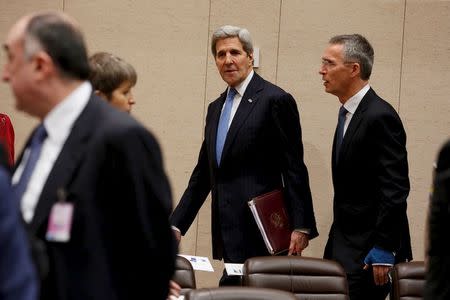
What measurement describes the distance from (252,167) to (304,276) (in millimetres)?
972

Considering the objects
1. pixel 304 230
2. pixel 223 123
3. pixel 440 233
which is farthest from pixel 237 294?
pixel 223 123

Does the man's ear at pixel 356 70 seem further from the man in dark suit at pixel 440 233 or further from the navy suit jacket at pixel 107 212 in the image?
the navy suit jacket at pixel 107 212

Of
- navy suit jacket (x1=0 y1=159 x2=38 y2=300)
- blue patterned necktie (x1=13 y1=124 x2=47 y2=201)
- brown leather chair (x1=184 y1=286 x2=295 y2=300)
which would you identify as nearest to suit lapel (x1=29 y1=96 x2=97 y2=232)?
blue patterned necktie (x1=13 y1=124 x2=47 y2=201)

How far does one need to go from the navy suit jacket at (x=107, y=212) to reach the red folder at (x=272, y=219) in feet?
8.35

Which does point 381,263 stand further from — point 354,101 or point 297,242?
point 354,101

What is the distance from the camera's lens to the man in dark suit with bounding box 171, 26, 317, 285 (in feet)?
16.7

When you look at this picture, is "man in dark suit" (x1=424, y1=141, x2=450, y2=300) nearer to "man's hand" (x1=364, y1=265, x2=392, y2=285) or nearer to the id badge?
the id badge

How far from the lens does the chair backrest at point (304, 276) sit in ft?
14.0

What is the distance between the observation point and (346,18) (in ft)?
20.4

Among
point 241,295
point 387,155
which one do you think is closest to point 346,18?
point 387,155

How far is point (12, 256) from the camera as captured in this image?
1.88 m

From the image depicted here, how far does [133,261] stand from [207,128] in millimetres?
2937

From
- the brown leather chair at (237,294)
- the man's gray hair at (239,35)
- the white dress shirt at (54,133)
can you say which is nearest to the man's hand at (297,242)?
the man's gray hair at (239,35)

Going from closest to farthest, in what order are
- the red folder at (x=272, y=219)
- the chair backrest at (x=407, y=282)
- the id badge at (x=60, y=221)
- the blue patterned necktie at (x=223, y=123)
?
the id badge at (x=60, y=221), the chair backrest at (x=407, y=282), the red folder at (x=272, y=219), the blue patterned necktie at (x=223, y=123)
